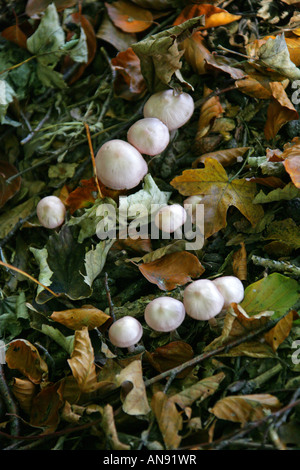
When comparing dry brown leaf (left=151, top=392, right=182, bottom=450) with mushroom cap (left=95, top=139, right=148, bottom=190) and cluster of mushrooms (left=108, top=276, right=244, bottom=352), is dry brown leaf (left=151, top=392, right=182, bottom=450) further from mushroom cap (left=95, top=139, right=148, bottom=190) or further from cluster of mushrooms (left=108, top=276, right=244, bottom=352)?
mushroom cap (left=95, top=139, right=148, bottom=190)

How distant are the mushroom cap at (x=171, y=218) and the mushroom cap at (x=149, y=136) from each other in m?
0.20

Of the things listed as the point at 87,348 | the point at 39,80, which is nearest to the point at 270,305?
the point at 87,348

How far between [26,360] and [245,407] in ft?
2.15

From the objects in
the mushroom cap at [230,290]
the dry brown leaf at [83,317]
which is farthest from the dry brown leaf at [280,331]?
the dry brown leaf at [83,317]

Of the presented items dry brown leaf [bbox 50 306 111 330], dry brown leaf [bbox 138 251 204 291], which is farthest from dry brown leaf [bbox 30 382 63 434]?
dry brown leaf [bbox 138 251 204 291]

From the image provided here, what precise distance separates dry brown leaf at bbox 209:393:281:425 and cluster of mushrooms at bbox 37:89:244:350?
0.75 feet

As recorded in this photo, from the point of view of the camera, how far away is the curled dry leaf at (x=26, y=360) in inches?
49.1

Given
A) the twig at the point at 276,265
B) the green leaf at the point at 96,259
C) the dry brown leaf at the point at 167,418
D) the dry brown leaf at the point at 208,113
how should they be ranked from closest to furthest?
the dry brown leaf at the point at 167,418
the twig at the point at 276,265
the green leaf at the point at 96,259
the dry brown leaf at the point at 208,113

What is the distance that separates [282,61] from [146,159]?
0.56 meters

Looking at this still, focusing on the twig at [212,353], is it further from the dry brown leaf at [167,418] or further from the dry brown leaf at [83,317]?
the dry brown leaf at [83,317]

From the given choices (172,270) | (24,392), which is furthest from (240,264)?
(24,392)
